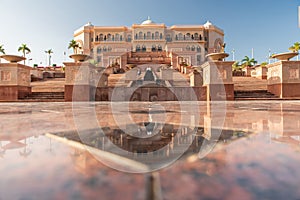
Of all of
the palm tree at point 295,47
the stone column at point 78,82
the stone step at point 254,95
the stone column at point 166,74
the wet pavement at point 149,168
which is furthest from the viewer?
the palm tree at point 295,47

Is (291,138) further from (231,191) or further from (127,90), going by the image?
(127,90)

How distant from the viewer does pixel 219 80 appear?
39.8 feet

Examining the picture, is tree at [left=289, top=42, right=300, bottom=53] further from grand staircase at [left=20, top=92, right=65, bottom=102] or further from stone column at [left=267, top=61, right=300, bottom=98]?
grand staircase at [left=20, top=92, right=65, bottom=102]

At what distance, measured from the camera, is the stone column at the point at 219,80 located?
39.3 feet

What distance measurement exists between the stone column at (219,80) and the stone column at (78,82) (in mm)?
7415

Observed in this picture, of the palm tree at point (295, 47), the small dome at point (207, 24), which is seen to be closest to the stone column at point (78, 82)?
the palm tree at point (295, 47)

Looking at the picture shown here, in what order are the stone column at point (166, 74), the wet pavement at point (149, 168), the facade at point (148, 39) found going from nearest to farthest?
1. the wet pavement at point (149, 168)
2. the stone column at point (166, 74)
3. the facade at point (148, 39)

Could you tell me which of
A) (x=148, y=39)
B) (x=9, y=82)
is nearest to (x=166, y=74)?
(x=9, y=82)

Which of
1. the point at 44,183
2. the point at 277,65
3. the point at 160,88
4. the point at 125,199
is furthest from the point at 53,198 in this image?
the point at 277,65

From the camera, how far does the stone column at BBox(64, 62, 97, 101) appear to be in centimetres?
1176

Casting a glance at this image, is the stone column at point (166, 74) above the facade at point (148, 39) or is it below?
below

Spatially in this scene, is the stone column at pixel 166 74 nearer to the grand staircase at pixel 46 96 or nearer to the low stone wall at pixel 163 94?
the low stone wall at pixel 163 94

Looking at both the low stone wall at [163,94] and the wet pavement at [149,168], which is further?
the low stone wall at [163,94]

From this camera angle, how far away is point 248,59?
36.5 meters
